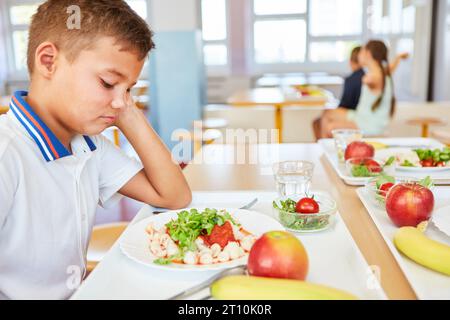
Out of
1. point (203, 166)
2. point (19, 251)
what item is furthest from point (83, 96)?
point (203, 166)

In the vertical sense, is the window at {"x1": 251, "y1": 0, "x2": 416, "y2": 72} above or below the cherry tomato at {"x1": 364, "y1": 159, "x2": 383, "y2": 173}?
above

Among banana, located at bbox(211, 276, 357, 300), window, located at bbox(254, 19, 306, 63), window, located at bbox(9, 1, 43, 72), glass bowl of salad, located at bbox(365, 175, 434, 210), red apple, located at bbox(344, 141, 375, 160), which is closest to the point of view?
banana, located at bbox(211, 276, 357, 300)

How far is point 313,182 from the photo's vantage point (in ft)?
3.87

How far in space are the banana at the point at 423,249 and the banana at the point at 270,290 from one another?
0.16m

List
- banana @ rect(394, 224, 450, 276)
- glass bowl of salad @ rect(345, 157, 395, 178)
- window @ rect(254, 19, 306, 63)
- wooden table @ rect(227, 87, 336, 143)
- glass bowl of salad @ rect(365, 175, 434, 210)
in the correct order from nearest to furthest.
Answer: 1. banana @ rect(394, 224, 450, 276)
2. glass bowl of salad @ rect(365, 175, 434, 210)
3. glass bowl of salad @ rect(345, 157, 395, 178)
4. wooden table @ rect(227, 87, 336, 143)
5. window @ rect(254, 19, 306, 63)

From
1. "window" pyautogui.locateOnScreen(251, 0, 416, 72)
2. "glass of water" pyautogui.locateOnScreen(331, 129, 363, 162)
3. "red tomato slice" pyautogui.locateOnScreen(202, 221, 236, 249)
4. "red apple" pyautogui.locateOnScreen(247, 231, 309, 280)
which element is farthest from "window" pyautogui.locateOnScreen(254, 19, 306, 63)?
"red apple" pyautogui.locateOnScreen(247, 231, 309, 280)

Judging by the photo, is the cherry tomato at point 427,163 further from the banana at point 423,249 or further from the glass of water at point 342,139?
the banana at point 423,249

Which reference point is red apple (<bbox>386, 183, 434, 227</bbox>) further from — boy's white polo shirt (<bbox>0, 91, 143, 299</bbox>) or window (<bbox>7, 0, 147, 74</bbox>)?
window (<bbox>7, 0, 147, 74</bbox>)

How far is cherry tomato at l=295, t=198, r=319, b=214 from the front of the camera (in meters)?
0.83

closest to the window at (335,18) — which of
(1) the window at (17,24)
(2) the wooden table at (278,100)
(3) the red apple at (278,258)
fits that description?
(1) the window at (17,24)

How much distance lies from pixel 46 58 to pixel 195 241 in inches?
16.4

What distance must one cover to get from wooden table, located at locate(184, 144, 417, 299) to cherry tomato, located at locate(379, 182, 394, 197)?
50 millimetres
